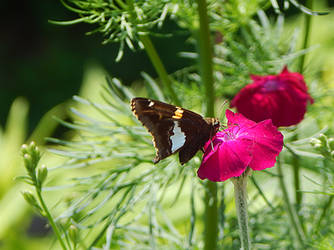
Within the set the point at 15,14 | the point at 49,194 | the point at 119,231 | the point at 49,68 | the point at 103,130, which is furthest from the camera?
the point at 15,14

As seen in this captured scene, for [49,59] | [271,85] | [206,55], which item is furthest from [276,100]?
[49,59]

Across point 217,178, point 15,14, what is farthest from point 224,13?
point 15,14

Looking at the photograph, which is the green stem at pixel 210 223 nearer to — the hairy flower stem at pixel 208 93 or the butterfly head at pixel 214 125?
the hairy flower stem at pixel 208 93

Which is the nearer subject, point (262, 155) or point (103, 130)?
point (262, 155)

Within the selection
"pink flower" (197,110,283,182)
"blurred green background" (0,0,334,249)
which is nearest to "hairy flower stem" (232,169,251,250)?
"pink flower" (197,110,283,182)

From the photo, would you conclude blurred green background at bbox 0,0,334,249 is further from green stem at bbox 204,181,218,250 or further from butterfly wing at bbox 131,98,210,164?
butterfly wing at bbox 131,98,210,164

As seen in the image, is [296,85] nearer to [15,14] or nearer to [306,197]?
[306,197]

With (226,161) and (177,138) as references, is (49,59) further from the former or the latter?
(226,161)
